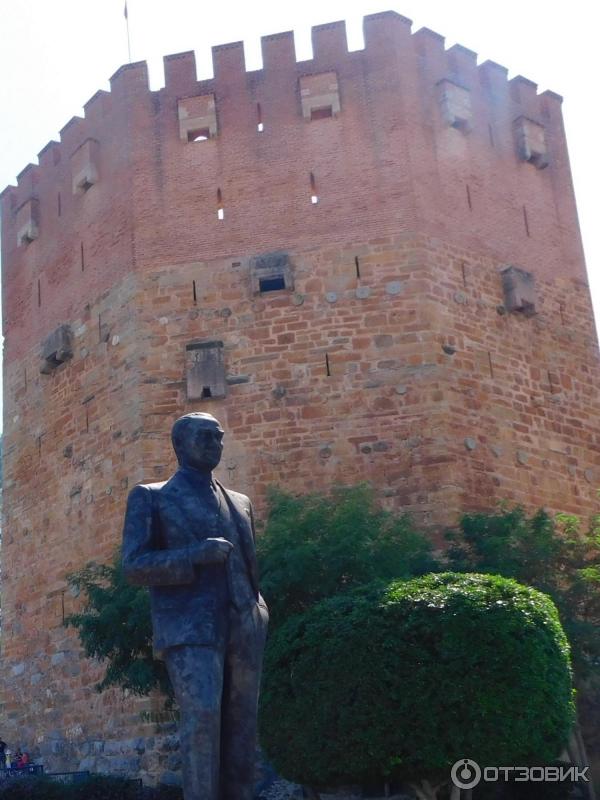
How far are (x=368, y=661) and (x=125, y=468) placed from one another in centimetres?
763

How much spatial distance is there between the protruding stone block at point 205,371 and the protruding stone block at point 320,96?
12.9ft

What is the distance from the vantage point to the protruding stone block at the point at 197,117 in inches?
698

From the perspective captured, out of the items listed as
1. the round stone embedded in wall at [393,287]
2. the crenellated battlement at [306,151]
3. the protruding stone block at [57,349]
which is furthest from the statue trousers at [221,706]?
the protruding stone block at [57,349]

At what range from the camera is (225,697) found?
5.52 meters

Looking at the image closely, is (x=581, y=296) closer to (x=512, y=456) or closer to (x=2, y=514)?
(x=512, y=456)

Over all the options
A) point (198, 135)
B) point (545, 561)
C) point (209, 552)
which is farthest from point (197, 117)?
point (209, 552)

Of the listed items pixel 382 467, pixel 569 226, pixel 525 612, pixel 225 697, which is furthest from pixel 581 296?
pixel 225 697

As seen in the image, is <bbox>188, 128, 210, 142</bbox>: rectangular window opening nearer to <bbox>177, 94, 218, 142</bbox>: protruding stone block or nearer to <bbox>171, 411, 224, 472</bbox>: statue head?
<bbox>177, 94, 218, 142</bbox>: protruding stone block

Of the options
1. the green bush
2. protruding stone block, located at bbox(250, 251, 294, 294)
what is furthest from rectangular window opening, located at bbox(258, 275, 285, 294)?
the green bush

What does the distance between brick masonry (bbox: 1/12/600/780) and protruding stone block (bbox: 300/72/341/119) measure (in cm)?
16

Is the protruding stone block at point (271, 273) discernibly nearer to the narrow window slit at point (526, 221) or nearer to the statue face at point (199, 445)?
the narrow window slit at point (526, 221)

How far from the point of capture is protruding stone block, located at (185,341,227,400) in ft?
54.1

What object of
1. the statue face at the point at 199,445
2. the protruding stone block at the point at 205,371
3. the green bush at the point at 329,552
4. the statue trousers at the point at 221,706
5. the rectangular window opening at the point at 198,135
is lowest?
the statue trousers at the point at 221,706

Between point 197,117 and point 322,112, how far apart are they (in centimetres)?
192
